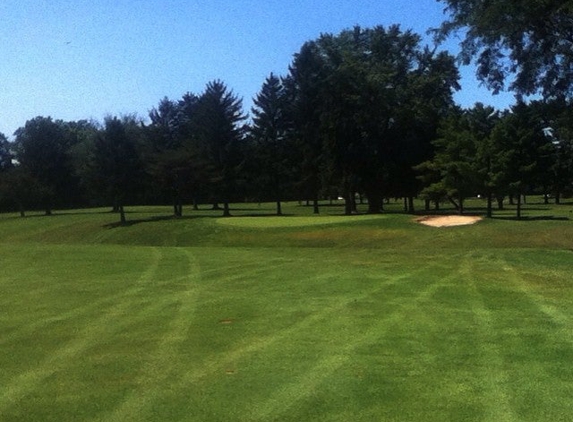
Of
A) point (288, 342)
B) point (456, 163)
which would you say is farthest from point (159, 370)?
point (456, 163)

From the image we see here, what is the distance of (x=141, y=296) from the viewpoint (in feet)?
45.3

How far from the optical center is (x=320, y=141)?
7012 cm

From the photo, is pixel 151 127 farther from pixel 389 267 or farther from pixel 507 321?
pixel 507 321

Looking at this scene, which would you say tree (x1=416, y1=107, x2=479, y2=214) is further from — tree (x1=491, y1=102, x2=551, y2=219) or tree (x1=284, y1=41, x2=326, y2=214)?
tree (x1=284, y1=41, x2=326, y2=214)

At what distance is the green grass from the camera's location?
6699 millimetres

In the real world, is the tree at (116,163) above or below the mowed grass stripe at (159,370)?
above

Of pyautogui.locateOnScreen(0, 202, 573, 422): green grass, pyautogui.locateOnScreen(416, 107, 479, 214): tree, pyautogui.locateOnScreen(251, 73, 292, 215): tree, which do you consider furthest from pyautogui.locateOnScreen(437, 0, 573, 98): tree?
pyautogui.locateOnScreen(251, 73, 292, 215): tree

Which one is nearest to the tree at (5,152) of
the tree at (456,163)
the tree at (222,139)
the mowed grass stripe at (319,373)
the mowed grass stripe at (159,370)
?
the tree at (222,139)

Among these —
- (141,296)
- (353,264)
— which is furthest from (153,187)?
(141,296)

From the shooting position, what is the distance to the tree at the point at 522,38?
2595 centimetres

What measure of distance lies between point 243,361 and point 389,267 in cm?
1129

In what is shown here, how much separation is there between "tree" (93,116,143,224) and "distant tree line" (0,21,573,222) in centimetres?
9

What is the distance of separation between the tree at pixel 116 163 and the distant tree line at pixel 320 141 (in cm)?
9

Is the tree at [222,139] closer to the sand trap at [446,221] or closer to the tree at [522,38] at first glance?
the sand trap at [446,221]
